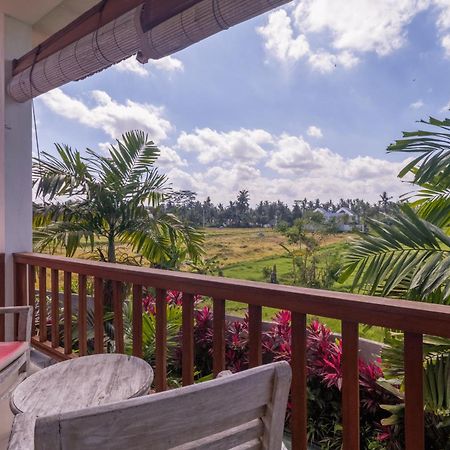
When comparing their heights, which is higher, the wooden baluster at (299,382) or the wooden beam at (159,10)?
the wooden beam at (159,10)

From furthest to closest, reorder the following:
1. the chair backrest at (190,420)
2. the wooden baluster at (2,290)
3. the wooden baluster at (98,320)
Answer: the wooden baluster at (2,290) → the wooden baluster at (98,320) → the chair backrest at (190,420)

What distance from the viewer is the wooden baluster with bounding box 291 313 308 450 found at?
1365mm

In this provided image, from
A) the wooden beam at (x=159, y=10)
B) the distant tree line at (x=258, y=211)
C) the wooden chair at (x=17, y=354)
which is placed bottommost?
the wooden chair at (x=17, y=354)

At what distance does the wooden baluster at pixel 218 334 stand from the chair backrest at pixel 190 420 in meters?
0.80

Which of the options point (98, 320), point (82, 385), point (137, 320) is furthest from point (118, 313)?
point (82, 385)

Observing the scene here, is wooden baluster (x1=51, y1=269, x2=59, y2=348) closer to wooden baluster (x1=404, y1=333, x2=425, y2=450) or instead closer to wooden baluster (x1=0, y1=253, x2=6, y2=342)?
wooden baluster (x1=0, y1=253, x2=6, y2=342)

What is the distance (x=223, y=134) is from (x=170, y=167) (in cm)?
81

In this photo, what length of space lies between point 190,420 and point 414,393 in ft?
2.62

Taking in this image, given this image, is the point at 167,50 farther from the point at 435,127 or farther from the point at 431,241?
the point at 431,241

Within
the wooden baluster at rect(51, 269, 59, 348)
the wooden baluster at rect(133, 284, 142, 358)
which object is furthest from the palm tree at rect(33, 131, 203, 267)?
the wooden baluster at rect(133, 284, 142, 358)

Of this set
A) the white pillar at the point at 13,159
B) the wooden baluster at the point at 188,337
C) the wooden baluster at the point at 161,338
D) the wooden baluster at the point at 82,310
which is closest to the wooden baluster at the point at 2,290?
the white pillar at the point at 13,159

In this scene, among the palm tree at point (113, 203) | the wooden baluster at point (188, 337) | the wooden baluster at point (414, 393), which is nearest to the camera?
the wooden baluster at point (414, 393)

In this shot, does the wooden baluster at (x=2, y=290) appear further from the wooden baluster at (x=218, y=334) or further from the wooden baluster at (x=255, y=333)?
the wooden baluster at (x=255, y=333)

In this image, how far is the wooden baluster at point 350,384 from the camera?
1.23 metres
